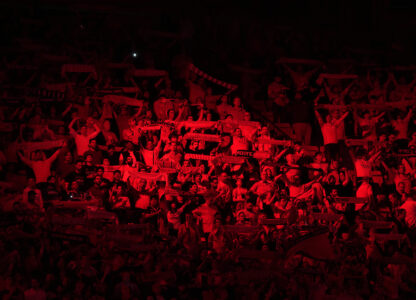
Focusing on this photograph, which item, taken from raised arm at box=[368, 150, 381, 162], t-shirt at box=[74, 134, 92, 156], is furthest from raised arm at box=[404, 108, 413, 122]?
t-shirt at box=[74, 134, 92, 156]

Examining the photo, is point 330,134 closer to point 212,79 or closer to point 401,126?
point 401,126

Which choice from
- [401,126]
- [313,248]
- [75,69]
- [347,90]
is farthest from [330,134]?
[75,69]

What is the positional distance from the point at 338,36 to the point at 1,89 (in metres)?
8.09

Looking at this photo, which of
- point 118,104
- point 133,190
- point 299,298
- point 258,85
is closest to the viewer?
point 299,298

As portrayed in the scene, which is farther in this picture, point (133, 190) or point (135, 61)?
point (135, 61)

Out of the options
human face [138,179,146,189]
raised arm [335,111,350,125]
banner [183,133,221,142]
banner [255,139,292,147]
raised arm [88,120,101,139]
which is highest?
raised arm [335,111,350,125]

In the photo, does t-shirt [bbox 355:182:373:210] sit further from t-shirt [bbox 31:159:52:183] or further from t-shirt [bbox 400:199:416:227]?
t-shirt [bbox 31:159:52:183]

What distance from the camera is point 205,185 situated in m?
17.7

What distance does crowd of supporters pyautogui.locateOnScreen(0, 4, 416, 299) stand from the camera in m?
16.3

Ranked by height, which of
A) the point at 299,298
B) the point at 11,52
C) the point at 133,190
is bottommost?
the point at 299,298

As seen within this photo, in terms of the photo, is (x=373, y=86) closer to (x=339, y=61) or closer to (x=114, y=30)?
(x=339, y=61)

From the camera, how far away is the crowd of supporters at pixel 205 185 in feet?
53.6

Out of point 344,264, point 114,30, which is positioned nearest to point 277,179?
point 344,264

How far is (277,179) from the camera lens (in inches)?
704
